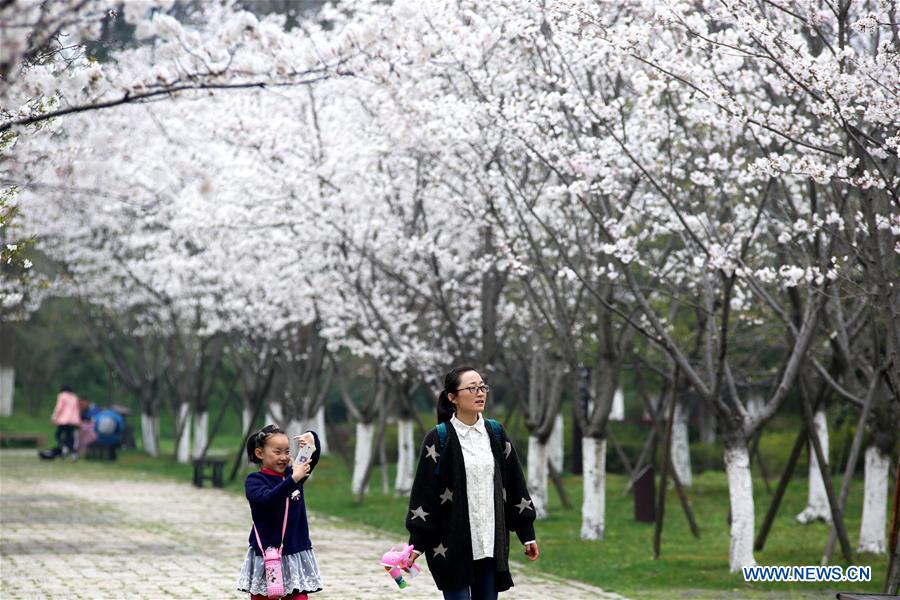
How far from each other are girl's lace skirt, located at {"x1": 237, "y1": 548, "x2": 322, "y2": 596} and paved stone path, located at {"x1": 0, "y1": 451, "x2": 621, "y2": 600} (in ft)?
13.7

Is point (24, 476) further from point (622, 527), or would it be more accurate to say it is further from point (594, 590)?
point (594, 590)

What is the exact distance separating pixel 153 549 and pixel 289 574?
8625 mm

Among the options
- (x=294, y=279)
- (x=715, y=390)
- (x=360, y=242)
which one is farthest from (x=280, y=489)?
(x=294, y=279)

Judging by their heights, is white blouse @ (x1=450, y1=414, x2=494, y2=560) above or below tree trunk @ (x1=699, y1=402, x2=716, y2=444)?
below

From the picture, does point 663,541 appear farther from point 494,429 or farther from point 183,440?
point 183,440

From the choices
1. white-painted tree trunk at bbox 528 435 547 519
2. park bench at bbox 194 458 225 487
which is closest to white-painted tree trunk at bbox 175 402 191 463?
park bench at bbox 194 458 225 487

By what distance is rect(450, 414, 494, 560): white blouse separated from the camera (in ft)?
23.2

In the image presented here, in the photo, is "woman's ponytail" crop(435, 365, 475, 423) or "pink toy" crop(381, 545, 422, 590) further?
"woman's ponytail" crop(435, 365, 475, 423)

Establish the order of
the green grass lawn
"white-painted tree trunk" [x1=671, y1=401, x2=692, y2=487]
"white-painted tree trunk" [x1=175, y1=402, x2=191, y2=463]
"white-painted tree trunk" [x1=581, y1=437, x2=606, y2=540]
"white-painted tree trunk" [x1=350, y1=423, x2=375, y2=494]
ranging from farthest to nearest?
"white-painted tree trunk" [x1=175, y1=402, x2=191, y2=463] → "white-painted tree trunk" [x1=671, y1=401, x2=692, y2=487] → "white-painted tree trunk" [x1=350, y1=423, x2=375, y2=494] → "white-painted tree trunk" [x1=581, y1=437, x2=606, y2=540] → the green grass lawn

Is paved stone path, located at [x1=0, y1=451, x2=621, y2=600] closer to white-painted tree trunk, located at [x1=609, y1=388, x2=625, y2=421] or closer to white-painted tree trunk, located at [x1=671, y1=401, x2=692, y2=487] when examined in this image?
white-painted tree trunk, located at [x1=671, y1=401, x2=692, y2=487]

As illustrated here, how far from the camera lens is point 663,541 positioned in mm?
17234

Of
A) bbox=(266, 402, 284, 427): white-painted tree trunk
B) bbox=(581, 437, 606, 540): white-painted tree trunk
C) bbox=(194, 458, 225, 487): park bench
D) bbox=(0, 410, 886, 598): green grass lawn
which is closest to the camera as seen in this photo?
bbox=(0, 410, 886, 598): green grass lawn

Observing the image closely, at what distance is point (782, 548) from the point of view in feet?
52.9

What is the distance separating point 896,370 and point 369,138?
34.5 ft
